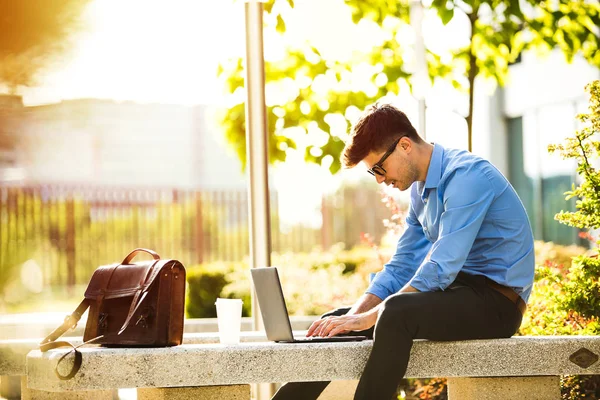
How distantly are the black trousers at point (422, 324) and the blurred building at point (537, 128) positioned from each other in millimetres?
8034

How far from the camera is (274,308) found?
333 cm

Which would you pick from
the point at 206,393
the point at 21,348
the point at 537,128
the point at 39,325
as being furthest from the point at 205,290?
the point at 537,128

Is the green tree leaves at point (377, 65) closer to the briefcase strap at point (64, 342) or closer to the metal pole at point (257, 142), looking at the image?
the metal pole at point (257, 142)

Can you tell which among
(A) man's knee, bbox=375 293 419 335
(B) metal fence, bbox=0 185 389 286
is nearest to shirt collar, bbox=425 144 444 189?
(A) man's knee, bbox=375 293 419 335

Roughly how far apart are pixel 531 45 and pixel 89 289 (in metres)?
4.22

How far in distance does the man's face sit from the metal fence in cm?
568

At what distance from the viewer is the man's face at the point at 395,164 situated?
347 centimetres

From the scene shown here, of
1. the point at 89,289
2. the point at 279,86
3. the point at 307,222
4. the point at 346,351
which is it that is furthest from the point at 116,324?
the point at 307,222

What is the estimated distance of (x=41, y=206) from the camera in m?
9.52

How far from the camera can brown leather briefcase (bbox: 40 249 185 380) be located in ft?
10.8

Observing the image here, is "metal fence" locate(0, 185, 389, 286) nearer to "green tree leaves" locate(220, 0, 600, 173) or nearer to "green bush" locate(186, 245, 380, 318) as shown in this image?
"green bush" locate(186, 245, 380, 318)

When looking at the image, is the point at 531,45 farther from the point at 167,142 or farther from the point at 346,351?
the point at 167,142

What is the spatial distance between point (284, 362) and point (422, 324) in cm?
51

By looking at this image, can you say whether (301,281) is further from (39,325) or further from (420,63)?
(420,63)
